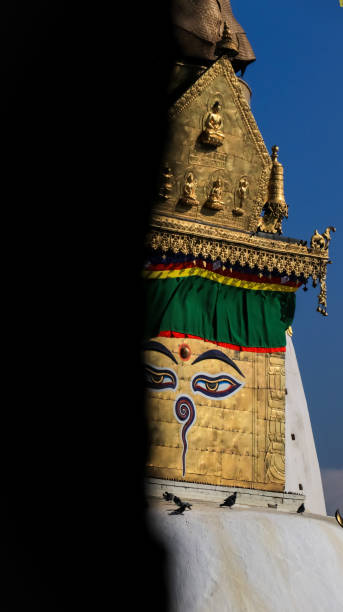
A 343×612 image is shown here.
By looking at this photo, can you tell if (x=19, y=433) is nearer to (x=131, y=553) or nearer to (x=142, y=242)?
(x=131, y=553)

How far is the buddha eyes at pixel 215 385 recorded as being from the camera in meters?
14.8

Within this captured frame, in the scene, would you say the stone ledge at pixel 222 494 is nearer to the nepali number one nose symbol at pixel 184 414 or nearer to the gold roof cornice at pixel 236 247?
the nepali number one nose symbol at pixel 184 414

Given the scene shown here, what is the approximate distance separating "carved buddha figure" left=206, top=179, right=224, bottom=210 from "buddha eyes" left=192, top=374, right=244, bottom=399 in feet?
10.0

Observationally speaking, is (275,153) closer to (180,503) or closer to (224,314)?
(224,314)

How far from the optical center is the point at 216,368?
49.5 feet

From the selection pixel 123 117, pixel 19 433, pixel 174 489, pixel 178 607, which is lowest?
pixel 178 607

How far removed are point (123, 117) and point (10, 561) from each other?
69.7 inches

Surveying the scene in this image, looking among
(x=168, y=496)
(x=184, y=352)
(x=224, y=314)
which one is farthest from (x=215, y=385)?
(x=168, y=496)

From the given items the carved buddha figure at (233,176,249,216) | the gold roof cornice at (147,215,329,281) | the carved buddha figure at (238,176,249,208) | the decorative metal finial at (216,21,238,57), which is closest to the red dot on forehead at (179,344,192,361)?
the gold roof cornice at (147,215,329,281)

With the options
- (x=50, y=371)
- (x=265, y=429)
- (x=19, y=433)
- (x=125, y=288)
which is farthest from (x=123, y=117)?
(x=265, y=429)

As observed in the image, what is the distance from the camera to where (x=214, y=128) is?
51.1 feet

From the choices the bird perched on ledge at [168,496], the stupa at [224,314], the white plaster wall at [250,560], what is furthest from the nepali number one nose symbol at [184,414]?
the white plaster wall at [250,560]

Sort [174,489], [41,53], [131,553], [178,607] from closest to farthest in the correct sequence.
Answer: [41,53], [131,553], [178,607], [174,489]

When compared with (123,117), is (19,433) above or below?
below
